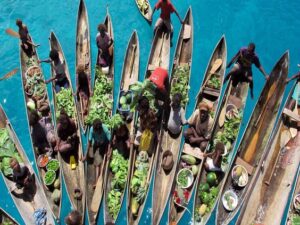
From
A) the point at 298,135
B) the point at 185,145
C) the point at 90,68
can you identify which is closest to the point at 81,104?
the point at 90,68

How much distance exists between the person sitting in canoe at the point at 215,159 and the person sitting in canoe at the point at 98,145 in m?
2.34

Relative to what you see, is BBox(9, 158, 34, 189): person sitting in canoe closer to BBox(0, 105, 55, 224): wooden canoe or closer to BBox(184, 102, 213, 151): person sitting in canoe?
BBox(0, 105, 55, 224): wooden canoe

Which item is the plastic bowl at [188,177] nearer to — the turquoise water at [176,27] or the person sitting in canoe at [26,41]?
the turquoise water at [176,27]

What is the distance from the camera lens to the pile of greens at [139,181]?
8336mm

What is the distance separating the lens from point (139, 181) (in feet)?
27.8

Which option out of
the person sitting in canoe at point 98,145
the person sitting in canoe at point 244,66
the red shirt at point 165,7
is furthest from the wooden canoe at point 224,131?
the red shirt at point 165,7

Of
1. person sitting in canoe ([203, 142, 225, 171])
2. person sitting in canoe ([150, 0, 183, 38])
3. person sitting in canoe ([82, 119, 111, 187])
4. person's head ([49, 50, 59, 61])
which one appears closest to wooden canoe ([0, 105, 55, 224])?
person sitting in canoe ([82, 119, 111, 187])

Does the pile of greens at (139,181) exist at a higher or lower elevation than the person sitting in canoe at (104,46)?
lower

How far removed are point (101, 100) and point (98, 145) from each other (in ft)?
4.31

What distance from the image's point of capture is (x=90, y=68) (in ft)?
33.9

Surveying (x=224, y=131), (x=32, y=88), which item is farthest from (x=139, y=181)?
(x=32, y=88)

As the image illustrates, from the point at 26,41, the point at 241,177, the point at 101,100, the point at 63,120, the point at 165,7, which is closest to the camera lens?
the point at 63,120

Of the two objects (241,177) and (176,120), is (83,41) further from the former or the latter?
(241,177)

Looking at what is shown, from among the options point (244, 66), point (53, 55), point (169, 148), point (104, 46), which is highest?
point (244, 66)
